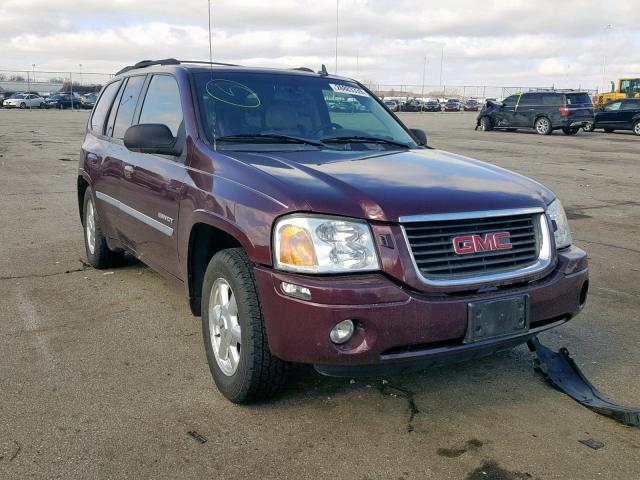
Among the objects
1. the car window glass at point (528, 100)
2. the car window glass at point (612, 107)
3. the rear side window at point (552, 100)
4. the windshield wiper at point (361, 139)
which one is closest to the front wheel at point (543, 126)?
the rear side window at point (552, 100)

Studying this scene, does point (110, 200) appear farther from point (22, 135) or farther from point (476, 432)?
point (22, 135)

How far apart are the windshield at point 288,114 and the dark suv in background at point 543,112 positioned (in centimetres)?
2400

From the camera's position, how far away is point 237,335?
3.41 metres

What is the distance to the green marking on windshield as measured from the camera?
427cm

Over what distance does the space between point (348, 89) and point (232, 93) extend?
3.60 feet

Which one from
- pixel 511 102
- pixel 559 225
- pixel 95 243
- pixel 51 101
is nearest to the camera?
pixel 559 225

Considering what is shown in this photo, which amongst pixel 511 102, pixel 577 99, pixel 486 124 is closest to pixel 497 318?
pixel 577 99

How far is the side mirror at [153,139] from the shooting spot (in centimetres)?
398

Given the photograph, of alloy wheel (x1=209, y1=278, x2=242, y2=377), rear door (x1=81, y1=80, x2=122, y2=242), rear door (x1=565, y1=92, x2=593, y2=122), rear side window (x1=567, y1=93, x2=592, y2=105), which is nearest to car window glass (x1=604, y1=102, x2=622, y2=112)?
rear door (x1=565, y1=92, x2=593, y2=122)

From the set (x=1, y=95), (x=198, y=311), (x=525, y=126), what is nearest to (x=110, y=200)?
(x=198, y=311)

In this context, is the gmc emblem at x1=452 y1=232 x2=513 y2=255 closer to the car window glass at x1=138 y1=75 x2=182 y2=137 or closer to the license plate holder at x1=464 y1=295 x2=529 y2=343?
the license plate holder at x1=464 y1=295 x2=529 y2=343

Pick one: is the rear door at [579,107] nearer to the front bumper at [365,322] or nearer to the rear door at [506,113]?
the rear door at [506,113]

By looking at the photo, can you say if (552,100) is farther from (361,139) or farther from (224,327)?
(224,327)

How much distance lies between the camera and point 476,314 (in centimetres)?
309
